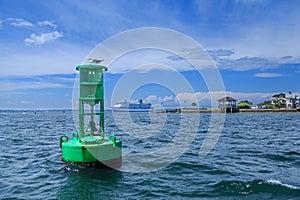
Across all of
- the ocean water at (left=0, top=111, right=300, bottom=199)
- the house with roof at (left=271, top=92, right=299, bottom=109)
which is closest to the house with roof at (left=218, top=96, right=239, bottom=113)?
the house with roof at (left=271, top=92, right=299, bottom=109)

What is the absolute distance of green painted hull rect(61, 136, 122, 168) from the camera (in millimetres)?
11539

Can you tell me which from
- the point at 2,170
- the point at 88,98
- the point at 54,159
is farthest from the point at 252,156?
the point at 2,170

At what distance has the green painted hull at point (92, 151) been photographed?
11.5 m

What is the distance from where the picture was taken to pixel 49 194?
9.66 metres

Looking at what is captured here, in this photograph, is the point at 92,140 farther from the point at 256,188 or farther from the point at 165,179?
the point at 256,188

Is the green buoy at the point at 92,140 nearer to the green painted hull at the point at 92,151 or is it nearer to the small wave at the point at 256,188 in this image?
the green painted hull at the point at 92,151

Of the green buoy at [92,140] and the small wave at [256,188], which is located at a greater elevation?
the green buoy at [92,140]

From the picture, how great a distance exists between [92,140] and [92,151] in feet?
2.08

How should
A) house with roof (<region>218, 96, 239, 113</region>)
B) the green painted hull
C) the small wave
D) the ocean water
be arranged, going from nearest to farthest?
the small wave
the ocean water
the green painted hull
house with roof (<region>218, 96, 239, 113</region>)

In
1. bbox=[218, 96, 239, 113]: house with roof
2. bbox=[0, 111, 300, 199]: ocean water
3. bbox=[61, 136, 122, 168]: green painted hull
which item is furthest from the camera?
bbox=[218, 96, 239, 113]: house with roof

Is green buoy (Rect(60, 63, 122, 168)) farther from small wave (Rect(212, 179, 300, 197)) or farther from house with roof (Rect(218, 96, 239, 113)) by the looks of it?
house with roof (Rect(218, 96, 239, 113))

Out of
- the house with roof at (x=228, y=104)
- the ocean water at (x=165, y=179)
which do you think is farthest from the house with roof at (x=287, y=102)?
the ocean water at (x=165, y=179)

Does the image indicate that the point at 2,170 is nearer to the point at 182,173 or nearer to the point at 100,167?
the point at 100,167

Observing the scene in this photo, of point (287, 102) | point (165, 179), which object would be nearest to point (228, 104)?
point (287, 102)
